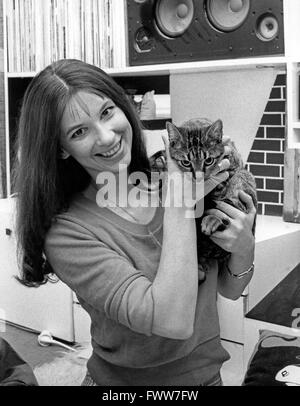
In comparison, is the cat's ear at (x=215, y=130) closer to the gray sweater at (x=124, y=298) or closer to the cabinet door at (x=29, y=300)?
the gray sweater at (x=124, y=298)

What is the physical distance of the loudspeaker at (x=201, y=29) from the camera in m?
1.36

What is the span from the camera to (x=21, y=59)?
194 centimetres

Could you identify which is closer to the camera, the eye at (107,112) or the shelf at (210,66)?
the eye at (107,112)

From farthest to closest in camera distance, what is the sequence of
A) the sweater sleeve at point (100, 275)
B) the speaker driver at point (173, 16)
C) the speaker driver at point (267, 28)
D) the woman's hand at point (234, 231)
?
the speaker driver at point (173, 16)
the speaker driver at point (267, 28)
the woman's hand at point (234, 231)
the sweater sleeve at point (100, 275)

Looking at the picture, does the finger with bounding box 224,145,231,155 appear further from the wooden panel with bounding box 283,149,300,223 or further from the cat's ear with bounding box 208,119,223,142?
the wooden panel with bounding box 283,149,300,223

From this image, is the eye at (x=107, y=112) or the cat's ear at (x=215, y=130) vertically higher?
the eye at (x=107, y=112)

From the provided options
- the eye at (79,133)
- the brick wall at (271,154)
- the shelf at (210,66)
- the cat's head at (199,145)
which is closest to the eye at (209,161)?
the cat's head at (199,145)

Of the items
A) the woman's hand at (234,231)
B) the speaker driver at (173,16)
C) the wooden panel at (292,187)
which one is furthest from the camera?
the wooden panel at (292,187)

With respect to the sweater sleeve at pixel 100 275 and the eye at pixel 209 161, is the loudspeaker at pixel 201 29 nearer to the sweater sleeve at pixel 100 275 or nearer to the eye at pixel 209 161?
the eye at pixel 209 161

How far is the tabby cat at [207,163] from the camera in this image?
859 millimetres

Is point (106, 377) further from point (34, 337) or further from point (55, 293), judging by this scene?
point (34, 337)

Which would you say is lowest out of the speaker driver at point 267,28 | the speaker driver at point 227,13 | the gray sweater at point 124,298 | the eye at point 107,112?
the gray sweater at point 124,298

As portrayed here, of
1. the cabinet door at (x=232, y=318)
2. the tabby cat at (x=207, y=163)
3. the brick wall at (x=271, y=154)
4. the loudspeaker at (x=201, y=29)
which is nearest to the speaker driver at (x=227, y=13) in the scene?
the loudspeaker at (x=201, y=29)

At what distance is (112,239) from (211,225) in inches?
6.4
